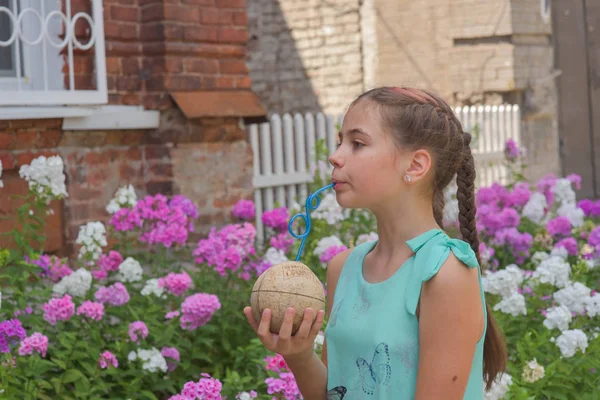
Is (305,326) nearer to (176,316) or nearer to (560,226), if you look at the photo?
(176,316)

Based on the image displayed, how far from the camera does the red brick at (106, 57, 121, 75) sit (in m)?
5.59

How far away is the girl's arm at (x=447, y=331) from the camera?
1.81 meters

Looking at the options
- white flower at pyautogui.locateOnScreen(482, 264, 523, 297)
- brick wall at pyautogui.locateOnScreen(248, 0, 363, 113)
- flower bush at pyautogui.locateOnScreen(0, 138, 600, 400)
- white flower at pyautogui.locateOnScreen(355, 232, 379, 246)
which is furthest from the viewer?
brick wall at pyautogui.locateOnScreen(248, 0, 363, 113)

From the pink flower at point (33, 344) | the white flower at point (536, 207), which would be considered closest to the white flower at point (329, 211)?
the white flower at point (536, 207)

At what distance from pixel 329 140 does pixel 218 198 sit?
190 cm

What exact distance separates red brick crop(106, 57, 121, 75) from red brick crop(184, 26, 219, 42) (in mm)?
442

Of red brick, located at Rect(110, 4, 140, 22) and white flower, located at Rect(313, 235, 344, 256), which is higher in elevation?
red brick, located at Rect(110, 4, 140, 22)

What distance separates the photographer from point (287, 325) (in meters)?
1.84

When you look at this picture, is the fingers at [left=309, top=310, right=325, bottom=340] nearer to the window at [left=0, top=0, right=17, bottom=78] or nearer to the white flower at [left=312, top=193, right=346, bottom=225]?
the white flower at [left=312, top=193, right=346, bottom=225]

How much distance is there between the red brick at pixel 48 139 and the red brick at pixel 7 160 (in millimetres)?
210

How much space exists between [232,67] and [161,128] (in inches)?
26.0

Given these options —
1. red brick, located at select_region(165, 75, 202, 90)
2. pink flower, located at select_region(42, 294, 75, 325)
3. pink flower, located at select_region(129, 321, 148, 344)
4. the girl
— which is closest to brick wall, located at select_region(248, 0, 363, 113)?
red brick, located at select_region(165, 75, 202, 90)

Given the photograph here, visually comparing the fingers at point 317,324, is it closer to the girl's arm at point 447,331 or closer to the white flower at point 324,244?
the girl's arm at point 447,331

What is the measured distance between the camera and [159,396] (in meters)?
3.91
